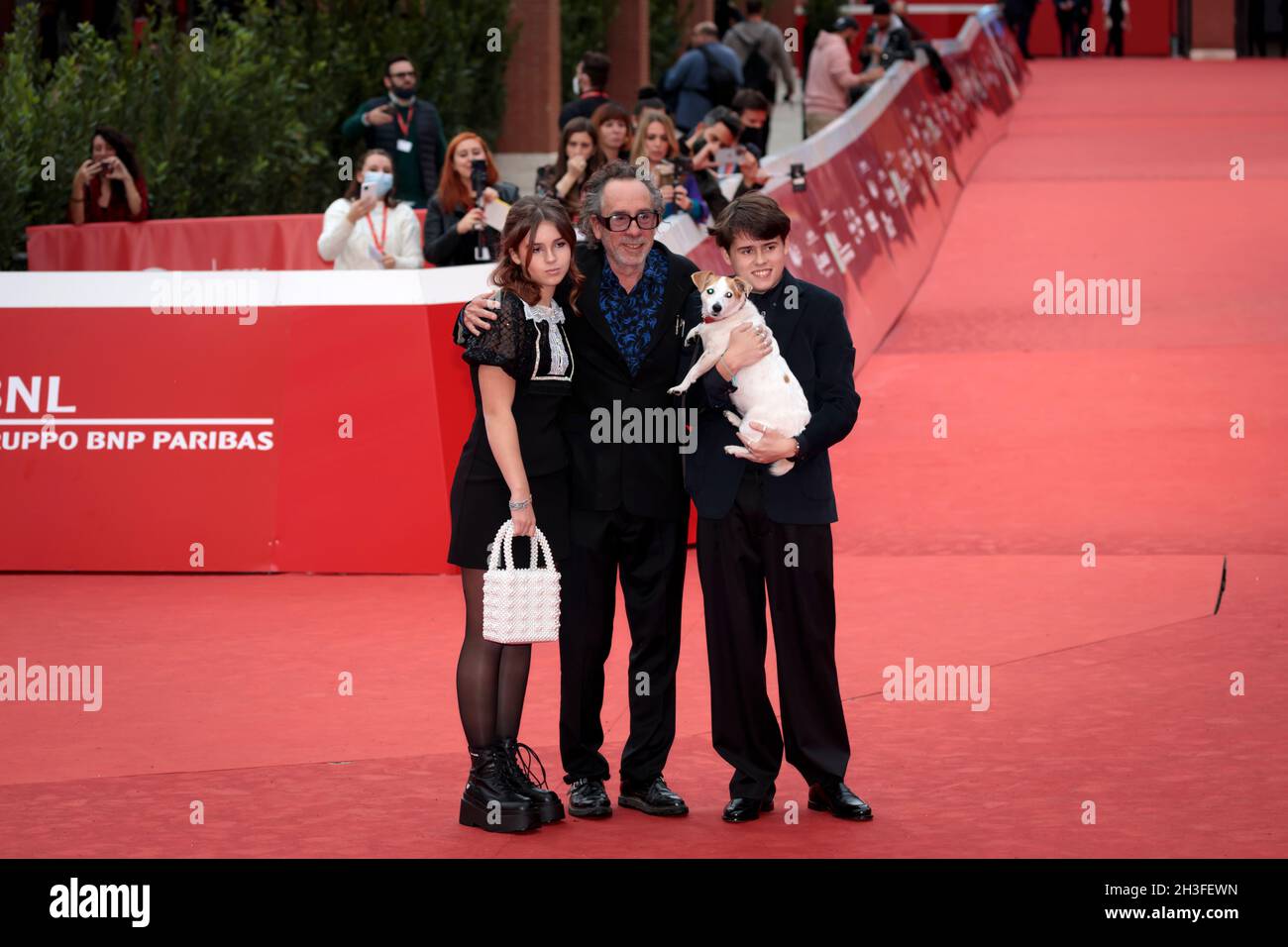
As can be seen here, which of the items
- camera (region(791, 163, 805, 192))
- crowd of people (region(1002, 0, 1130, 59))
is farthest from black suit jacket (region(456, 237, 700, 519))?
crowd of people (region(1002, 0, 1130, 59))

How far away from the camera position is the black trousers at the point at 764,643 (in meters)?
6.51

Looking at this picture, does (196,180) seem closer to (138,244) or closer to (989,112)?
(138,244)

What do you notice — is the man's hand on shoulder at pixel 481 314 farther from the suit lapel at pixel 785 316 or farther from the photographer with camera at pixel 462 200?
the photographer with camera at pixel 462 200

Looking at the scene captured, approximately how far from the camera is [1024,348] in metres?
16.0

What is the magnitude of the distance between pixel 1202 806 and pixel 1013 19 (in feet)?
125

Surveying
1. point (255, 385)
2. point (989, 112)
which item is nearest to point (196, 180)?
point (255, 385)

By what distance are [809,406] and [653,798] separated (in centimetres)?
138

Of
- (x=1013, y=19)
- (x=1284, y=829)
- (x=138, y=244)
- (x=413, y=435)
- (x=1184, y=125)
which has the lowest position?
(x=1284, y=829)

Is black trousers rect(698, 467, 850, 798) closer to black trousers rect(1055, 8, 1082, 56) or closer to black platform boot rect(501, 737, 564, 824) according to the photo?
black platform boot rect(501, 737, 564, 824)

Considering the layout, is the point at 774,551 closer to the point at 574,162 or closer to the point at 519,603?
the point at 519,603

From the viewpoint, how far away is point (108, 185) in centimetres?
1521

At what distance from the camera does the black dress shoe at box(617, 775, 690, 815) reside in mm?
6555

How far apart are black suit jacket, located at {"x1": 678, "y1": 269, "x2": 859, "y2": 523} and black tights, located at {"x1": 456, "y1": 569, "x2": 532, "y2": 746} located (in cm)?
77

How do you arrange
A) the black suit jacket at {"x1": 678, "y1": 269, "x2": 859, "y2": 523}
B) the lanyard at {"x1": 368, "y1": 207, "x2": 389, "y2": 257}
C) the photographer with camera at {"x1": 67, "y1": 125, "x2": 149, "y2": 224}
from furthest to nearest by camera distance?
the photographer with camera at {"x1": 67, "y1": 125, "x2": 149, "y2": 224} < the lanyard at {"x1": 368, "y1": 207, "x2": 389, "y2": 257} < the black suit jacket at {"x1": 678, "y1": 269, "x2": 859, "y2": 523}
